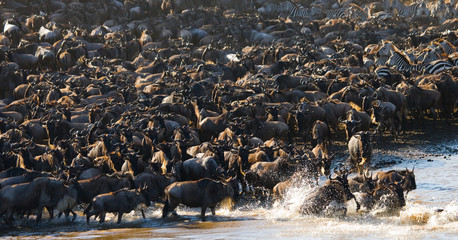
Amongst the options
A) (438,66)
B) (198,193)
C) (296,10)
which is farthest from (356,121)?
(296,10)

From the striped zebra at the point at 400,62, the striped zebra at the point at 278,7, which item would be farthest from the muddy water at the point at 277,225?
the striped zebra at the point at 278,7

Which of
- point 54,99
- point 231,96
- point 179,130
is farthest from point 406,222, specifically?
point 54,99

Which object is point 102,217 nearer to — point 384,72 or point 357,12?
point 384,72

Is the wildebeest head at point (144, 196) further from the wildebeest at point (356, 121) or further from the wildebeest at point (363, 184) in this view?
the wildebeest at point (356, 121)

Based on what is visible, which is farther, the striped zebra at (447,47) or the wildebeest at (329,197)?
the striped zebra at (447,47)

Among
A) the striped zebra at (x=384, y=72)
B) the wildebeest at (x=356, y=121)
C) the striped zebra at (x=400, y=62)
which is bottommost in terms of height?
the wildebeest at (x=356, y=121)

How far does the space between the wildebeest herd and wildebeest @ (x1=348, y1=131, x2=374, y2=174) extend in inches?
1.4

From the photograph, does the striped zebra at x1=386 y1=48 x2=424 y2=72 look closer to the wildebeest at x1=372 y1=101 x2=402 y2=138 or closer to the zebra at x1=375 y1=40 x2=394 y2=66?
the zebra at x1=375 y1=40 x2=394 y2=66

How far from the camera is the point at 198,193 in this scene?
586 inches

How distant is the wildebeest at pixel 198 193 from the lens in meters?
14.9

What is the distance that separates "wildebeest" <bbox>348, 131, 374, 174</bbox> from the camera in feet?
58.3

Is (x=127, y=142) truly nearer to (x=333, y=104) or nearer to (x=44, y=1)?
(x=333, y=104)

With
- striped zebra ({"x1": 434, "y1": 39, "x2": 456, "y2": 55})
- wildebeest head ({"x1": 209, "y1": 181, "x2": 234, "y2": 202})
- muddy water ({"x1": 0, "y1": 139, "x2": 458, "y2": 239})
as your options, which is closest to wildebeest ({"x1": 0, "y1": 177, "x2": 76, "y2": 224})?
muddy water ({"x1": 0, "y1": 139, "x2": 458, "y2": 239})

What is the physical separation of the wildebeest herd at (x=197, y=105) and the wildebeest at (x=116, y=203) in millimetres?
28
